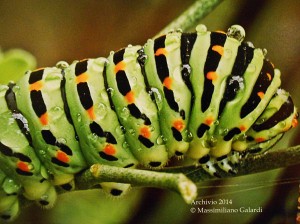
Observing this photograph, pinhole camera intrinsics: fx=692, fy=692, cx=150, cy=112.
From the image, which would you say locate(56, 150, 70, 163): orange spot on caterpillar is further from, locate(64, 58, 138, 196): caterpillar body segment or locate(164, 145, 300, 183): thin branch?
locate(164, 145, 300, 183): thin branch

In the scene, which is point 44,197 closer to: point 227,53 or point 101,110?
point 101,110

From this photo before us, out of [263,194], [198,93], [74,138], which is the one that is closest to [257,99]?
[198,93]

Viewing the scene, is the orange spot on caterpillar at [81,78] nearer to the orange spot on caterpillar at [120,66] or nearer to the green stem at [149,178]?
the orange spot on caterpillar at [120,66]

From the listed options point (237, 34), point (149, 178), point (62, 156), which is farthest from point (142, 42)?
point (149, 178)

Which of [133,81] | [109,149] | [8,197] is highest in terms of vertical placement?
[133,81]

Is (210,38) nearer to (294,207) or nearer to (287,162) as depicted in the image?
(287,162)

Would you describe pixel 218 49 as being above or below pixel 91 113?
above
